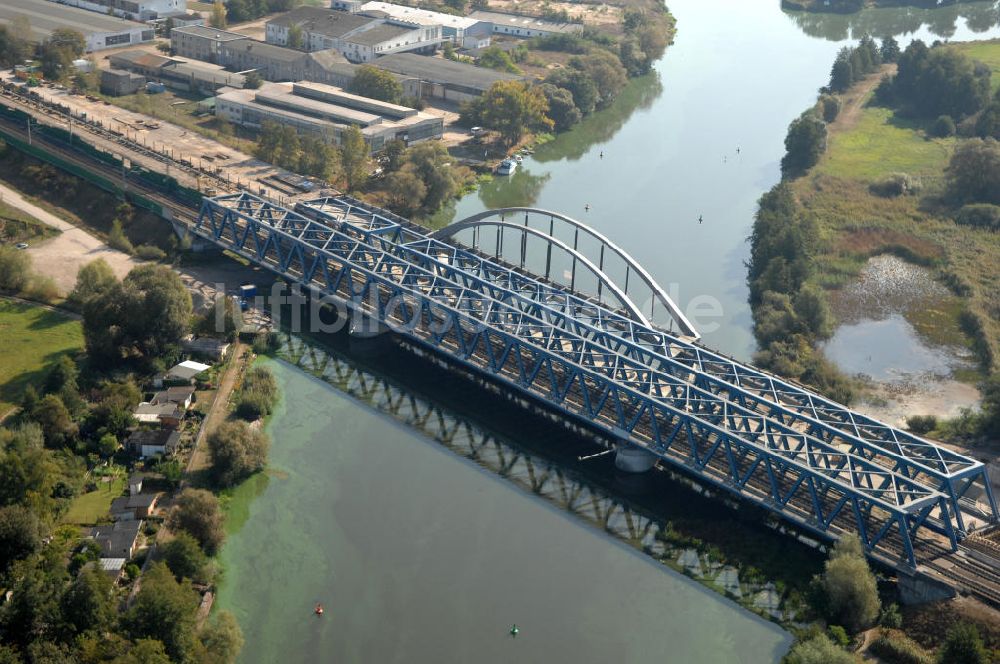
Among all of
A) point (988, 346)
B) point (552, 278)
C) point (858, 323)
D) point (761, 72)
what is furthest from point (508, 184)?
point (761, 72)

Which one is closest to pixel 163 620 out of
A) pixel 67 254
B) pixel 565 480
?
pixel 565 480

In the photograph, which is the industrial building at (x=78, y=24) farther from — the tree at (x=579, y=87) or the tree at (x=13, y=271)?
the tree at (x=13, y=271)

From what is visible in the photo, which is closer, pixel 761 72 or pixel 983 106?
pixel 983 106

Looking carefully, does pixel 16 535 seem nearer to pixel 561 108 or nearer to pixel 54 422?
pixel 54 422

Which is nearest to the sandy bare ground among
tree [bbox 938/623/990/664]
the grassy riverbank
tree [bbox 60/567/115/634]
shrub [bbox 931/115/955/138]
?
tree [bbox 60/567/115/634]

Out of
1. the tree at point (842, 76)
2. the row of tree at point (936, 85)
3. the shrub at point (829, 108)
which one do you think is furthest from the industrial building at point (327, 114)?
the row of tree at point (936, 85)

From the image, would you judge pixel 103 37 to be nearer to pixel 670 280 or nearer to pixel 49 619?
pixel 670 280
